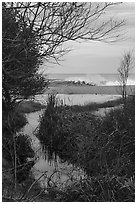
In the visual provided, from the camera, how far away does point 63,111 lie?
26.4 ft

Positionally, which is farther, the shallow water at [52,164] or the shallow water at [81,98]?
the shallow water at [81,98]

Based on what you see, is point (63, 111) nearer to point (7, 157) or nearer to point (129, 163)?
point (129, 163)

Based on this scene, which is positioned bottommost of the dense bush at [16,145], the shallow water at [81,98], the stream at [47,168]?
the stream at [47,168]

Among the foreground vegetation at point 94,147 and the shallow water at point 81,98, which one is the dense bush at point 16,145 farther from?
the shallow water at point 81,98

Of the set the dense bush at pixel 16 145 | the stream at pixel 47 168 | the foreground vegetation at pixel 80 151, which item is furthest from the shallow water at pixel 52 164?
the dense bush at pixel 16 145

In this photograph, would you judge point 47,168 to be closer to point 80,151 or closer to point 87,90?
point 80,151

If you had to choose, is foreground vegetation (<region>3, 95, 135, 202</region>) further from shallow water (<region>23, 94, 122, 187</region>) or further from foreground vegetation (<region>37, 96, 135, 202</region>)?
shallow water (<region>23, 94, 122, 187</region>)

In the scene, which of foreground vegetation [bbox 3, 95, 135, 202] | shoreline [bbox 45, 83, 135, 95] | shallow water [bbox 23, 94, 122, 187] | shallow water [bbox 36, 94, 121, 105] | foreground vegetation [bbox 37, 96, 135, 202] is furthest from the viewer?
shallow water [bbox 36, 94, 121, 105]

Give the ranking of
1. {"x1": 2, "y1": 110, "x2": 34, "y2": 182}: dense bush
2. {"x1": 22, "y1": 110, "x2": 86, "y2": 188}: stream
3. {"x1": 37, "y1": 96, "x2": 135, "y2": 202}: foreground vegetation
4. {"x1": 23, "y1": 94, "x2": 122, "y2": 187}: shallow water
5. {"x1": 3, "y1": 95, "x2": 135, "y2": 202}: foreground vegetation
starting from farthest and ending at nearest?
{"x1": 23, "y1": 94, "x2": 122, "y2": 187}: shallow water
{"x1": 22, "y1": 110, "x2": 86, "y2": 188}: stream
{"x1": 2, "y1": 110, "x2": 34, "y2": 182}: dense bush
{"x1": 37, "y1": 96, "x2": 135, "y2": 202}: foreground vegetation
{"x1": 3, "y1": 95, "x2": 135, "y2": 202}: foreground vegetation

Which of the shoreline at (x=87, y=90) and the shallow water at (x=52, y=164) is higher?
the shoreline at (x=87, y=90)

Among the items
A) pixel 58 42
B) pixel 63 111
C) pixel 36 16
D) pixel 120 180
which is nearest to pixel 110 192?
pixel 120 180

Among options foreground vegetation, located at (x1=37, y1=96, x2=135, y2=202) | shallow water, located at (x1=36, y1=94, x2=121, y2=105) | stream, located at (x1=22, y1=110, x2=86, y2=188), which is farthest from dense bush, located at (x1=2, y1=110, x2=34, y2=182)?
shallow water, located at (x1=36, y1=94, x2=121, y2=105)

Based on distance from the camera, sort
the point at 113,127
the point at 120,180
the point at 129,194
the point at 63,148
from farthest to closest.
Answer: the point at 63,148
the point at 113,127
the point at 120,180
the point at 129,194

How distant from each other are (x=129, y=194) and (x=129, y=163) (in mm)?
1961
